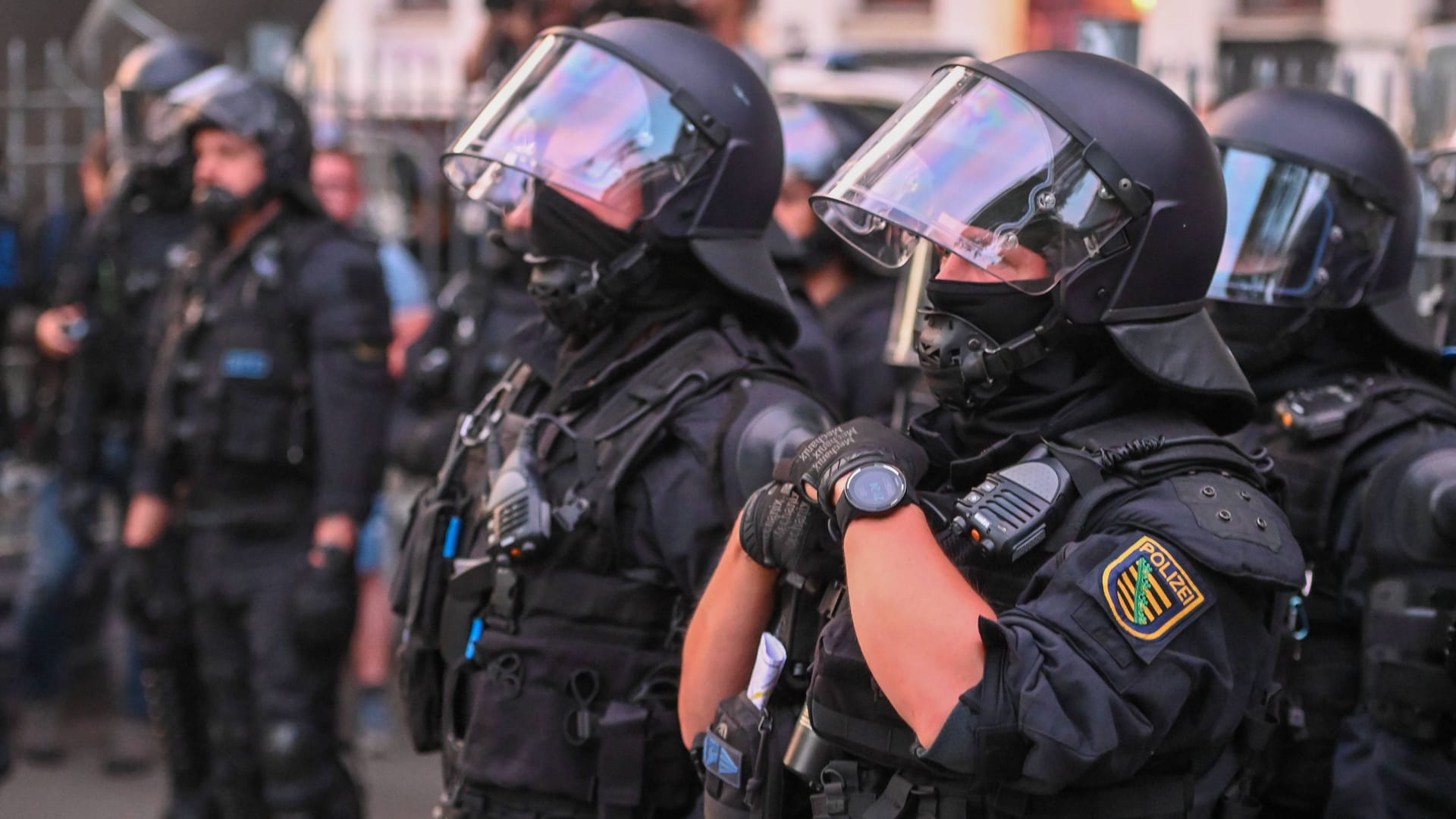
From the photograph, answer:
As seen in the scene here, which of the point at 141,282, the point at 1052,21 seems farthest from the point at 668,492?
the point at 1052,21

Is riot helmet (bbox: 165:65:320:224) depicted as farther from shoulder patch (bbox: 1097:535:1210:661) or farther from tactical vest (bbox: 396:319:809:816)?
shoulder patch (bbox: 1097:535:1210:661)

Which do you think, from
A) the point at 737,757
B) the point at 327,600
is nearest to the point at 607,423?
the point at 737,757

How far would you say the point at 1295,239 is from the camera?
3.39 meters

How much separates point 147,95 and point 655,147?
4.35m

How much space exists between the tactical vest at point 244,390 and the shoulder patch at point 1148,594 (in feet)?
11.5

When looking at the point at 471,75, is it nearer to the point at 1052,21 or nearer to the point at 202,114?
the point at 202,114

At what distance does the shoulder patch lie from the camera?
210 cm

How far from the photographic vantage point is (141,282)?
260 inches

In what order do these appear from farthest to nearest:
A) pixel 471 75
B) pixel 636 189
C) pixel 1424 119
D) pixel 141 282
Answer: pixel 471 75, pixel 141 282, pixel 1424 119, pixel 636 189

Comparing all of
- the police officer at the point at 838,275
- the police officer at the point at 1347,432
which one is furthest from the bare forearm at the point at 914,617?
the police officer at the point at 838,275

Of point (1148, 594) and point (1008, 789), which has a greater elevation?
point (1148, 594)

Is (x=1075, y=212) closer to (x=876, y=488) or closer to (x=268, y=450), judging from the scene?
(x=876, y=488)

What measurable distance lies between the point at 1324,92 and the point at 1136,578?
1856 millimetres

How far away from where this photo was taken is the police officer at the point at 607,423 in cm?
296
